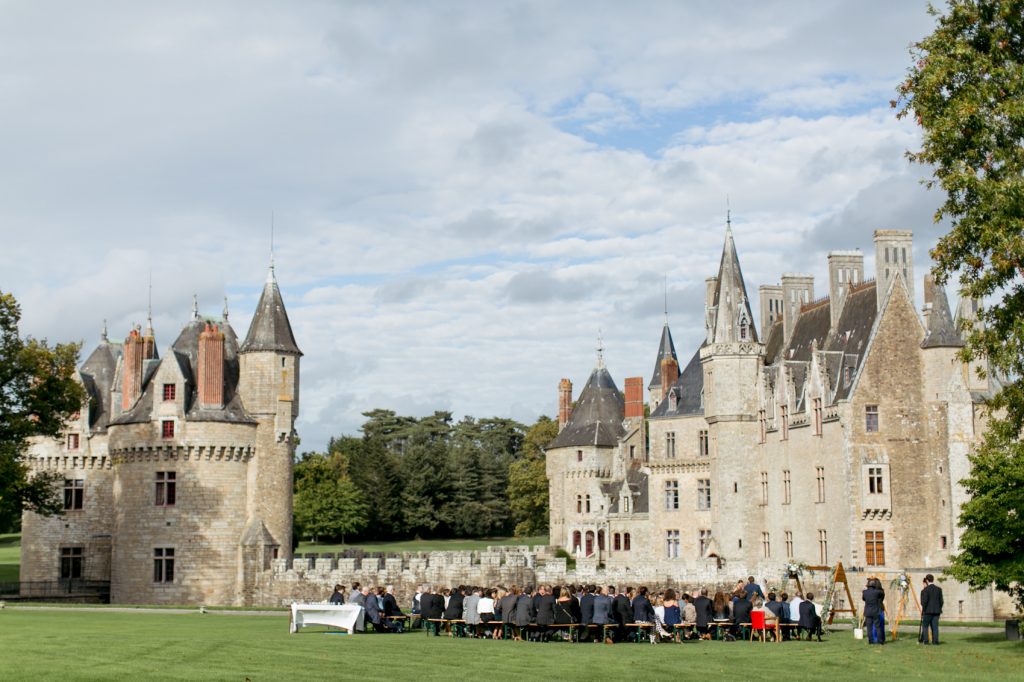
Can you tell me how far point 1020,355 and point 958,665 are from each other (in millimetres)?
6543

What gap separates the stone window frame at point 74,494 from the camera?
55.0 metres

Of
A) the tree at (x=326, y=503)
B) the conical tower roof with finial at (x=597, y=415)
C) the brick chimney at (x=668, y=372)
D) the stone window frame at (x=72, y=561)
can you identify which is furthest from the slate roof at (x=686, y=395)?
the tree at (x=326, y=503)

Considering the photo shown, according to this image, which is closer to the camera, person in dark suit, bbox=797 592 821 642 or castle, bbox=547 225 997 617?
person in dark suit, bbox=797 592 821 642

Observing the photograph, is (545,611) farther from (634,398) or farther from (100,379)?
(634,398)

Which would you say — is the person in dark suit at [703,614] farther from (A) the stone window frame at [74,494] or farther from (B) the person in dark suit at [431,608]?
(A) the stone window frame at [74,494]

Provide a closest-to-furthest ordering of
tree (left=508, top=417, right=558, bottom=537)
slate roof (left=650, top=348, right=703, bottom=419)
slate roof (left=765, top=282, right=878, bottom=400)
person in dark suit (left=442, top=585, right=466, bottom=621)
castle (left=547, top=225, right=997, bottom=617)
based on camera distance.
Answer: person in dark suit (left=442, top=585, right=466, bottom=621)
castle (left=547, top=225, right=997, bottom=617)
slate roof (left=765, top=282, right=878, bottom=400)
slate roof (left=650, top=348, right=703, bottom=419)
tree (left=508, top=417, right=558, bottom=537)

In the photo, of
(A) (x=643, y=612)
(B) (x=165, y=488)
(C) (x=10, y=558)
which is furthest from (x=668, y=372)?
(C) (x=10, y=558)

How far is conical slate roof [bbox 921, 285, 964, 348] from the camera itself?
4547cm

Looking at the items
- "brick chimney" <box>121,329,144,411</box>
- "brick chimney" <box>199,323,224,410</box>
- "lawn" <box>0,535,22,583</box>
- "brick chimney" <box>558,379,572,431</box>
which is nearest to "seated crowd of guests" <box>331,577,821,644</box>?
"brick chimney" <box>199,323,224,410</box>

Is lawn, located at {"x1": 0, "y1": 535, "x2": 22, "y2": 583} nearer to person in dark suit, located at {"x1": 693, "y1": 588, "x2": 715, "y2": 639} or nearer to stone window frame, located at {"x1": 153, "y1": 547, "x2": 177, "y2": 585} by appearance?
stone window frame, located at {"x1": 153, "y1": 547, "x2": 177, "y2": 585}

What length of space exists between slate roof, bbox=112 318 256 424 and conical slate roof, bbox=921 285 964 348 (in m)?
27.4

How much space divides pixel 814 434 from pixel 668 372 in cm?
1968

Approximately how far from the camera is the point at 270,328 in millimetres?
50531

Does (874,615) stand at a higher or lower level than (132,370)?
lower
